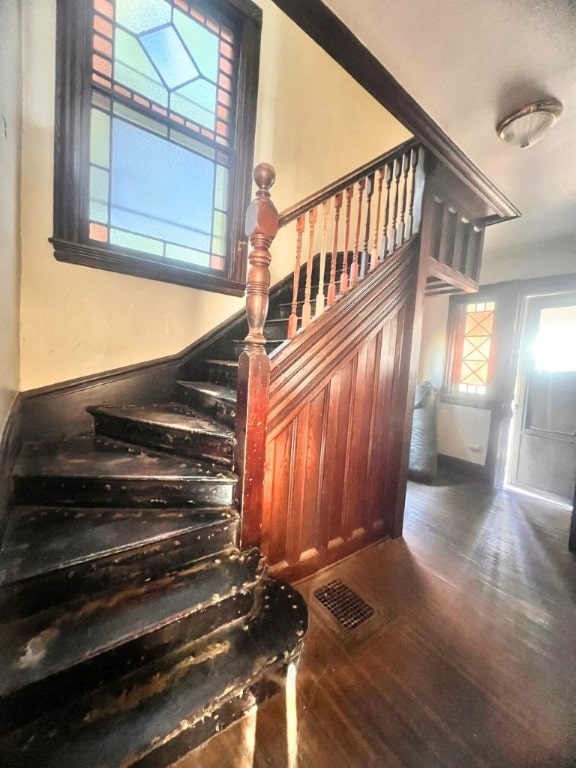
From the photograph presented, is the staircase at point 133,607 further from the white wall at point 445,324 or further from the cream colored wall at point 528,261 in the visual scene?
the cream colored wall at point 528,261

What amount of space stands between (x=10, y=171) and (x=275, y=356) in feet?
4.68

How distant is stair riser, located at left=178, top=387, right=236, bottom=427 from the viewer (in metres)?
1.58

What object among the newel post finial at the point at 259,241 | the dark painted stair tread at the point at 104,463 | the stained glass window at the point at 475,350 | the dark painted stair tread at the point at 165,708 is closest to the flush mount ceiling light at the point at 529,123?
the newel post finial at the point at 259,241

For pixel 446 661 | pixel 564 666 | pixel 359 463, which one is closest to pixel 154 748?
pixel 446 661

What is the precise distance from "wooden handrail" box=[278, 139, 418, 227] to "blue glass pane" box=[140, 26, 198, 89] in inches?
55.6

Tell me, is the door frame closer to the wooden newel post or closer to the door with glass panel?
the door with glass panel

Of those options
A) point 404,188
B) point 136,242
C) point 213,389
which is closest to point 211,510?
point 213,389

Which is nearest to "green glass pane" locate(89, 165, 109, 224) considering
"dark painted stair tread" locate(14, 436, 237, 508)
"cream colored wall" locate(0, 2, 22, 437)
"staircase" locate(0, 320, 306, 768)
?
"cream colored wall" locate(0, 2, 22, 437)

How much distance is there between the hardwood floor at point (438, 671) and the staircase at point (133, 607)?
0.18 m

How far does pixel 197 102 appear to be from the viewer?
212 cm

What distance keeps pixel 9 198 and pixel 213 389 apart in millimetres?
1283

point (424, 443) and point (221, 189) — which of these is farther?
point (424, 443)

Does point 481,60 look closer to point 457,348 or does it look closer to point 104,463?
point 104,463

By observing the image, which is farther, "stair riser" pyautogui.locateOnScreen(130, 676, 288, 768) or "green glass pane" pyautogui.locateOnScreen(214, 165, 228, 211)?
"green glass pane" pyautogui.locateOnScreen(214, 165, 228, 211)
